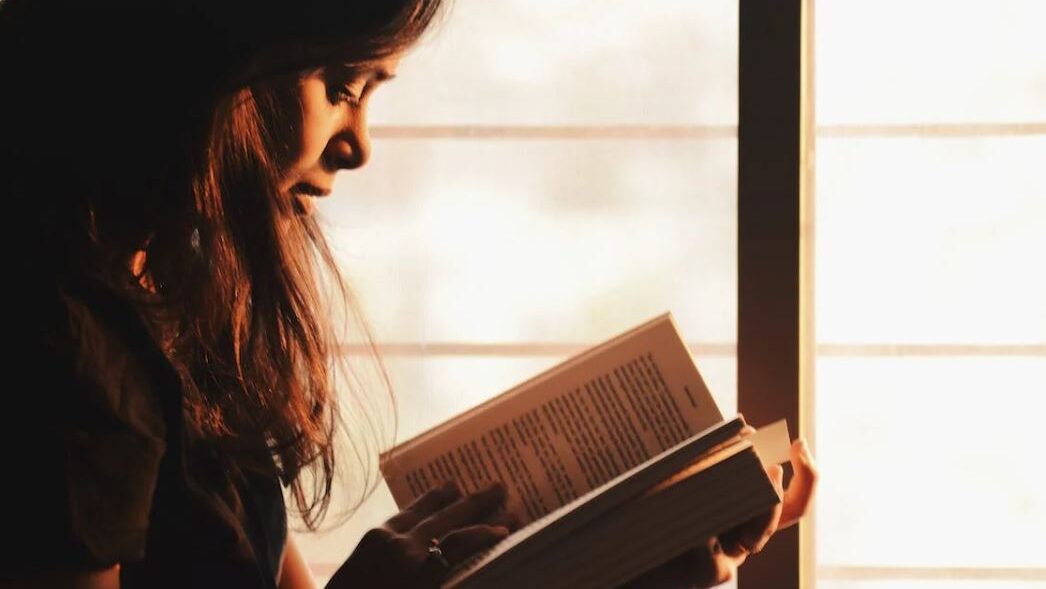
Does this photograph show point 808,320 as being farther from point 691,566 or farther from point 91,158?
point 91,158

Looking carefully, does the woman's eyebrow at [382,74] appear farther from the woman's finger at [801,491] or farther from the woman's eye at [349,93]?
the woman's finger at [801,491]

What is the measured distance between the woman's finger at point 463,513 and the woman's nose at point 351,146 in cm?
30

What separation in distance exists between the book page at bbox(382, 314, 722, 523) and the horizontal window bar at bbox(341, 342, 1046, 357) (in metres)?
0.31

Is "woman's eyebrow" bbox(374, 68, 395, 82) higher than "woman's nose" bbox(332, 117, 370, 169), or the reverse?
"woman's eyebrow" bbox(374, 68, 395, 82)

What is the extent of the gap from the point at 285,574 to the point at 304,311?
0.87 ft
